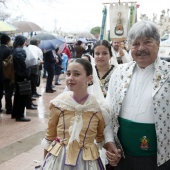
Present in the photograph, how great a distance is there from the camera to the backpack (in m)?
5.75

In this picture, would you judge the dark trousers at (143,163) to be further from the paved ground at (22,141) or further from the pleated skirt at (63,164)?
the paved ground at (22,141)

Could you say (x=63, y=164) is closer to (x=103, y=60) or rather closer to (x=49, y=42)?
(x=103, y=60)

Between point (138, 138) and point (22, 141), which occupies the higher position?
point (138, 138)

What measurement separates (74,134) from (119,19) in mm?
5312

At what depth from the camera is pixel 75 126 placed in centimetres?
209

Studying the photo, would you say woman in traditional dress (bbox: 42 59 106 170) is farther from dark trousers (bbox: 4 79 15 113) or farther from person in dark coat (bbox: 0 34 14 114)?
dark trousers (bbox: 4 79 15 113)

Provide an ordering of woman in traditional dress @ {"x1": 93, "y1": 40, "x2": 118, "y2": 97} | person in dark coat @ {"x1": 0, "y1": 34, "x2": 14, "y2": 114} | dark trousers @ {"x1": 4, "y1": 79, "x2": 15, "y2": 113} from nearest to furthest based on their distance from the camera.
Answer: woman in traditional dress @ {"x1": 93, "y1": 40, "x2": 118, "y2": 97}, person in dark coat @ {"x1": 0, "y1": 34, "x2": 14, "y2": 114}, dark trousers @ {"x1": 4, "y1": 79, "x2": 15, "y2": 113}

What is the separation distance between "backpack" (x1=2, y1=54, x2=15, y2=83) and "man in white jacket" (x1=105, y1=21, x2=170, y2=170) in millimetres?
3989

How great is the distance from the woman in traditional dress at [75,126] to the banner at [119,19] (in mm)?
4837

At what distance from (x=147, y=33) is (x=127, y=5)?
17.3 ft

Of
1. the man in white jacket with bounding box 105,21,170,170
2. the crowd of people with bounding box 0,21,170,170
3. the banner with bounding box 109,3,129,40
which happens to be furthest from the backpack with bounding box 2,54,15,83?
the man in white jacket with bounding box 105,21,170,170

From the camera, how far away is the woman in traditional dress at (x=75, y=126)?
2.09 meters

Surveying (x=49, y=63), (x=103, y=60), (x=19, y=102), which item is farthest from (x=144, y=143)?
(x=49, y=63)

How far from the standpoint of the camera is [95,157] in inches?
83.0
